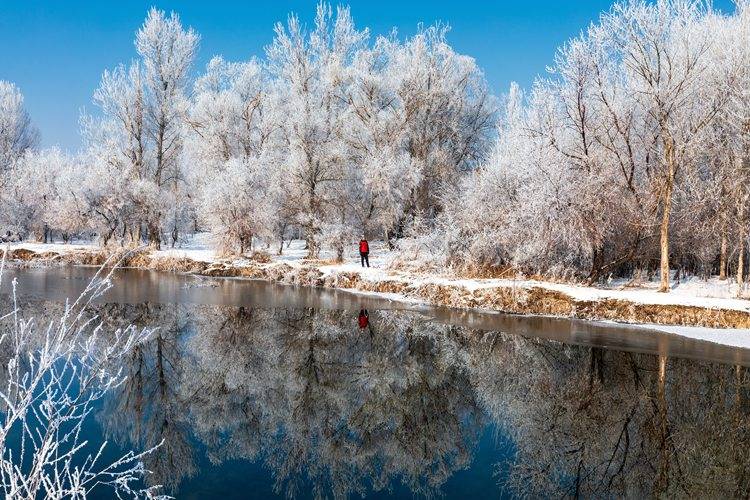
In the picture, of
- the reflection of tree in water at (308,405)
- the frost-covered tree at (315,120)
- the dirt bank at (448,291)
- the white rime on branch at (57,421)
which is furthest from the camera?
the frost-covered tree at (315,120)

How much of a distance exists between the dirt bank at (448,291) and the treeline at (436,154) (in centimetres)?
280

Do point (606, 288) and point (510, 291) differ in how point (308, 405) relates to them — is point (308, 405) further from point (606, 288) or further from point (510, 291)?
point (606, 288)

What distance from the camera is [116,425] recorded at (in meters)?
9.08

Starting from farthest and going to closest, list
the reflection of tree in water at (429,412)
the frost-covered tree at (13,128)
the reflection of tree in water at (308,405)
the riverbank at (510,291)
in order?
the frost-covered tree at (13,128) → the riverbank at (510,291) → the reflection of tree in water at (308,405) → the reflection of tree in water at (429,412)

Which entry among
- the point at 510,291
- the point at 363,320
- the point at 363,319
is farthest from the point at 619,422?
the point at 510,291

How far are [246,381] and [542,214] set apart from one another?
14.5m

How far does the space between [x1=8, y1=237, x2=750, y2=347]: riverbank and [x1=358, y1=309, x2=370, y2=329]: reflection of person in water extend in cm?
339

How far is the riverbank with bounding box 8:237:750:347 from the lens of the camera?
669 inches

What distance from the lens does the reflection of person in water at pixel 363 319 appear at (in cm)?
1743

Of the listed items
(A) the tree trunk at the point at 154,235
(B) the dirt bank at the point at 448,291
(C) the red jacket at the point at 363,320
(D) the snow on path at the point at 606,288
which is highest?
(A) the tree trunk at the point at 154,235

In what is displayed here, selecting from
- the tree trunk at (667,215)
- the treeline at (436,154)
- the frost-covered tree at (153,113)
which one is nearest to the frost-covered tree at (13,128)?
the treeline at (436,154)

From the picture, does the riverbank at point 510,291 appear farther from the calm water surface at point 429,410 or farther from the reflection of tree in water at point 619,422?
the reflection of tree in water at point 619,422

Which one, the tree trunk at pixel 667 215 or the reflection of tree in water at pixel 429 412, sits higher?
the tree trunk at pixel 667 215

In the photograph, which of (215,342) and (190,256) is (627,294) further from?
(190,256)
